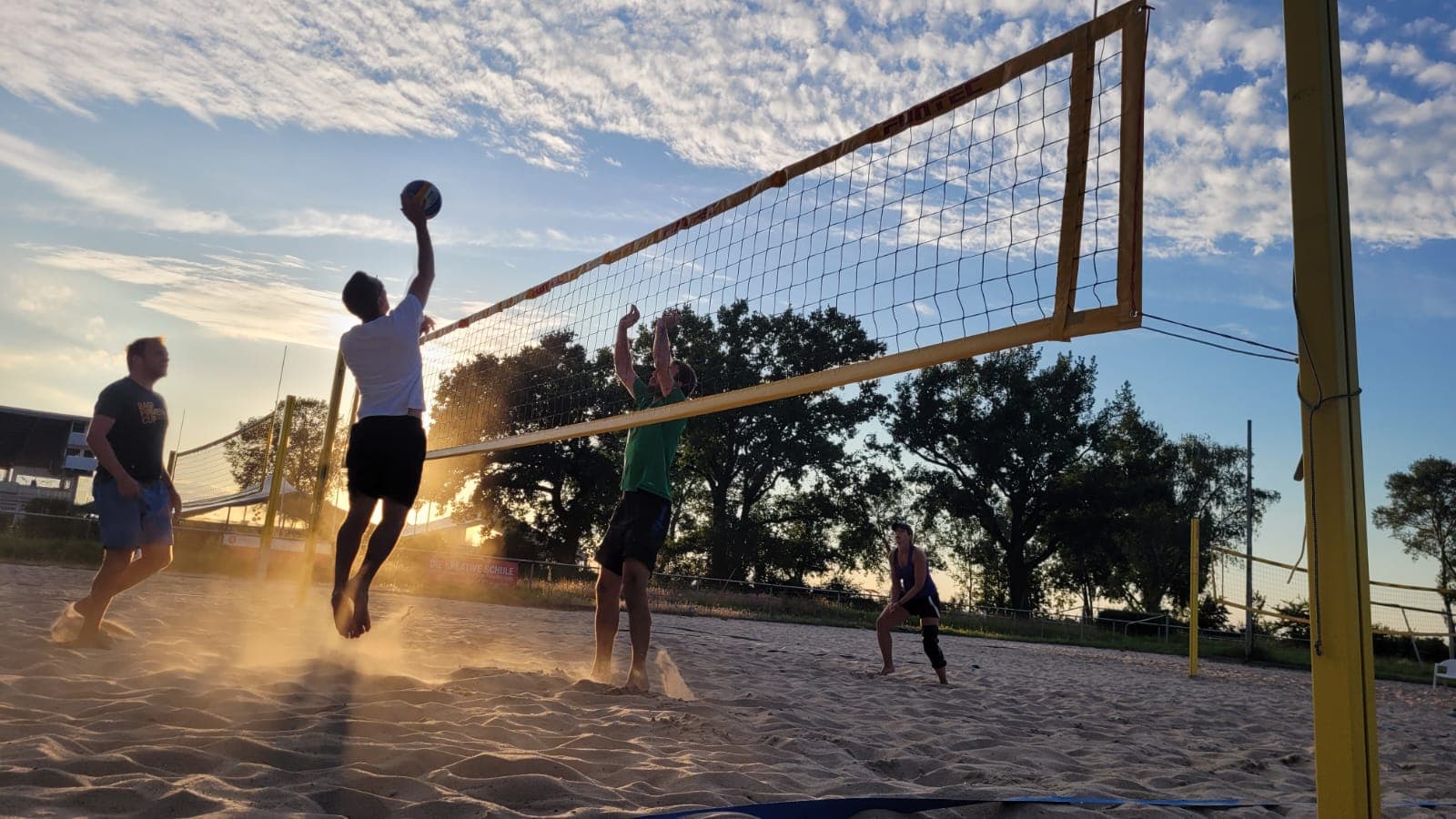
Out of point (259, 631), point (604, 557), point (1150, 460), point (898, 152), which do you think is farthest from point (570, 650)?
point (1150, 460)

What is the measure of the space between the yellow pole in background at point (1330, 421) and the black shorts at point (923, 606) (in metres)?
4.75

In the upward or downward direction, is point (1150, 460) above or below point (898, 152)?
above

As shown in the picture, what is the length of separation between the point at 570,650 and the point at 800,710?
2.76 metres

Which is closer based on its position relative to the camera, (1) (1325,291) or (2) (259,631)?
(1) (1325,291)

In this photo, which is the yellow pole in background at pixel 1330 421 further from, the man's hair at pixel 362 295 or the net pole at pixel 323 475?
the net pole at pixel 323 475

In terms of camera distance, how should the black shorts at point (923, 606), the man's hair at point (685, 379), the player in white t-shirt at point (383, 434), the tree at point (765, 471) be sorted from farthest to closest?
the tree at point (765, 471), the black shorts at point (923, 606), the man's hair at point (685, 379), the player in white t-shirt at point (383, 434)

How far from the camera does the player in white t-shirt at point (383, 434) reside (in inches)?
135

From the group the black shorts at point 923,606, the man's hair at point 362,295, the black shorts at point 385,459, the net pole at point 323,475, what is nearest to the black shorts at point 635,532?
the black shorts at point 385,459

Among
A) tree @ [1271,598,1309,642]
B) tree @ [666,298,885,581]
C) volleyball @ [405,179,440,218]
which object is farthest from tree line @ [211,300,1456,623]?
volleyball @ [405,179,440,218]

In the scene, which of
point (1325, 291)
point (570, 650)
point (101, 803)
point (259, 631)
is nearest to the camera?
point (101, 803)

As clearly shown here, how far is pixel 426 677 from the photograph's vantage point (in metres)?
4.02

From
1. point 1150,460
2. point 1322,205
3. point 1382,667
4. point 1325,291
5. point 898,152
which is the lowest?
point 1382,667

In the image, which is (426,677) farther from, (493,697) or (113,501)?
(113,501)

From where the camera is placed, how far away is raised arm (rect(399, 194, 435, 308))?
146 inches
